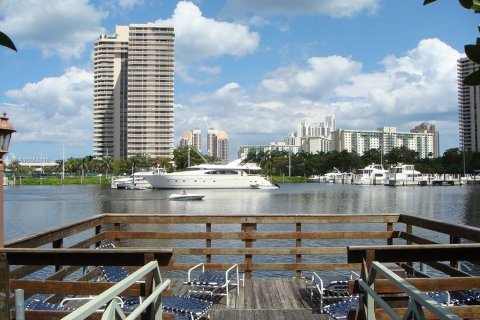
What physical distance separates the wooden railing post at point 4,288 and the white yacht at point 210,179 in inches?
3218

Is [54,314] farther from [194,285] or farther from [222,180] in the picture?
[222,180]

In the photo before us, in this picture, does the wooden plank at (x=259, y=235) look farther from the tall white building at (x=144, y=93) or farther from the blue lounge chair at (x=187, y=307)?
the tall white building at (x=144, y=93)

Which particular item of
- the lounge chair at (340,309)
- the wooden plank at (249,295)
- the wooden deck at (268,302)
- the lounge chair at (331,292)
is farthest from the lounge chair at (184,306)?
the lounge chair at (331,292)

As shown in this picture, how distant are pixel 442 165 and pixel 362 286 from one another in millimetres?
141345

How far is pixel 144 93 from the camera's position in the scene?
161 meters

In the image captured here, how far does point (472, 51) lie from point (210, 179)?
84.2m

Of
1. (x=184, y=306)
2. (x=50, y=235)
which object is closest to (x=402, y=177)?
(x=184, y=306)

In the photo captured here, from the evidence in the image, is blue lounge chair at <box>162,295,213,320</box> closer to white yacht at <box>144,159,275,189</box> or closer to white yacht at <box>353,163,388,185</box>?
white yacht at <box>144,159,275,189</box>

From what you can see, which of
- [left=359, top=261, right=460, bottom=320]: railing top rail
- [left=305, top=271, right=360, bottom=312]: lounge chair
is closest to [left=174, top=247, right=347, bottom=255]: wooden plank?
[left=305, top=271, right=360, bottom=312]: lounge chair

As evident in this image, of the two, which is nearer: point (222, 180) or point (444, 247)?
point (444, 247)

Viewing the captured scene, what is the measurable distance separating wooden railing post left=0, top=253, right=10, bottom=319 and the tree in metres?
2.56

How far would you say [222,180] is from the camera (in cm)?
8594

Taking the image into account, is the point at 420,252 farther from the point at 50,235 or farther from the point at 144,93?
the point at 144,93

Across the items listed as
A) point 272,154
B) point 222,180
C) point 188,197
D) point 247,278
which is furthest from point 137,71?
point 247,278
